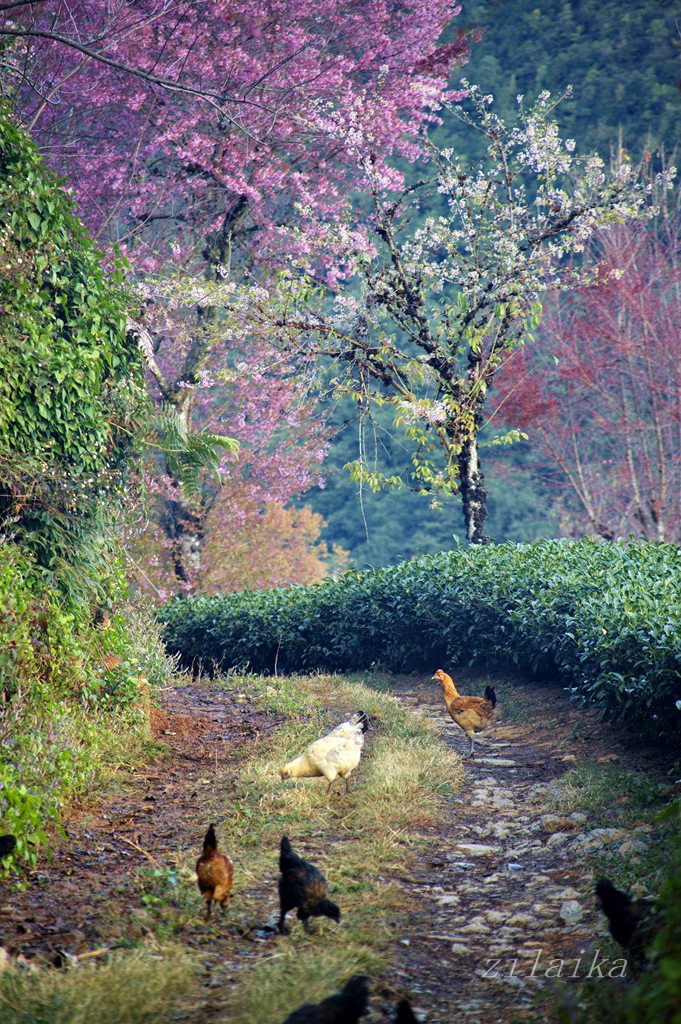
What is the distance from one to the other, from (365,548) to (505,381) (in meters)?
9.70

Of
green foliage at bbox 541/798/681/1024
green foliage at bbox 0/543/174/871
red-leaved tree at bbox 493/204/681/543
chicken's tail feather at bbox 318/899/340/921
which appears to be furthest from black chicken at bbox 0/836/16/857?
red-leaved tree at bbox 493/204/681/543

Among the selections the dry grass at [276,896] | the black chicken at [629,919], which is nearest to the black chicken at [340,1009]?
the dry grass at [276,896]

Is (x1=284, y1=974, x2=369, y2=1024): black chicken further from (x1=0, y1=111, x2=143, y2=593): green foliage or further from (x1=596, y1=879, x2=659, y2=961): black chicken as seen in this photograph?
(x1=0, y1=111, x2=143, y2=593): green foliage

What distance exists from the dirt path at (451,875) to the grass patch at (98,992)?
0.18 meters

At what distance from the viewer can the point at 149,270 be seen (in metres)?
14.1

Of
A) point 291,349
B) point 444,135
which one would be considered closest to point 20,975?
point 291,349

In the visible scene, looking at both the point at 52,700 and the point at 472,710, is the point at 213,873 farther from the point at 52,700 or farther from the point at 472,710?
the point at 472,710

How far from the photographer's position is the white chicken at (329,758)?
20.2 feet

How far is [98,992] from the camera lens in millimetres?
3416

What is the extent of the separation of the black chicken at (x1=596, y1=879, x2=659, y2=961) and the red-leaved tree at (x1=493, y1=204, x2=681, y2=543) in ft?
36.8

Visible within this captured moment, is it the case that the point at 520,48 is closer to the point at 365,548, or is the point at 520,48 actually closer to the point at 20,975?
the point at 365,548

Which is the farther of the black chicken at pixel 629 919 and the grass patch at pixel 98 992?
the black chicken at pixel 629 919

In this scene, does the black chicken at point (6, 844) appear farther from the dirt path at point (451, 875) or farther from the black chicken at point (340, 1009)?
the black chicken at point (340, 1009)

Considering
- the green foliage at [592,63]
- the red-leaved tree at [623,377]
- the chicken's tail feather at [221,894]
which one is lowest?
the chicken's tail feather at [221,894]
